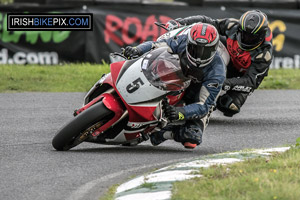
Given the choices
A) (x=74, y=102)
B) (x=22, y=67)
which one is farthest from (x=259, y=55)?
(x=22, y=67)

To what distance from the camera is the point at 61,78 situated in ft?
46.7

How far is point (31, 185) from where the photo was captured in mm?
5969

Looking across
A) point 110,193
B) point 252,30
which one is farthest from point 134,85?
point 252,30

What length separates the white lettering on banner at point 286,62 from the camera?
15648 mm

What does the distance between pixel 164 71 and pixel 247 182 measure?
2.06 m

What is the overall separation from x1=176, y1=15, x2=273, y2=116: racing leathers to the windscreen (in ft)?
7.89

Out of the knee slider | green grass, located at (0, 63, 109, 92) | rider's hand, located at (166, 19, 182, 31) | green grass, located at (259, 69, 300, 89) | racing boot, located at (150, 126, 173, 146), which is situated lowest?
green grass, located at (0, 63, 109, 92)

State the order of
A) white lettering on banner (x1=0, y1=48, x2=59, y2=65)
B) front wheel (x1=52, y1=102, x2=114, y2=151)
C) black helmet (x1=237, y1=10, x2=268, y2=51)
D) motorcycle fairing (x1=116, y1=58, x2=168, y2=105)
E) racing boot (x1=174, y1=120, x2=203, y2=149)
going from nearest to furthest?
front wheel (x1=52, y1=102, x2=114, y2=151)
motorcycle fairing (x1=116, y1=58, x2=168, y2=105)
racing boot (x1=174, y1=120, x2=203, y2=149)
black helmet (x1=237, y1=10, x2=268, y2=51)
white lettering on banner (x1=0, y1=48, x2=59, y2=65)

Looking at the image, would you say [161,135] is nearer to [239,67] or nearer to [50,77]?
[239,67]

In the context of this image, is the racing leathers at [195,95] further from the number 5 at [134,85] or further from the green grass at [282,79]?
the green grass at [282,79]

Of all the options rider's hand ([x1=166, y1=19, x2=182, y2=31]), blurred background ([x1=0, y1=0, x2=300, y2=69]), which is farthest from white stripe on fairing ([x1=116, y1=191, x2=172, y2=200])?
blurred background ([x1=0, y1=0, x2=300, y2=69])

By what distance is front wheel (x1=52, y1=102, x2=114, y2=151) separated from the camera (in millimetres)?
6859

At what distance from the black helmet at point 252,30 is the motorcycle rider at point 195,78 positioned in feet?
4.80

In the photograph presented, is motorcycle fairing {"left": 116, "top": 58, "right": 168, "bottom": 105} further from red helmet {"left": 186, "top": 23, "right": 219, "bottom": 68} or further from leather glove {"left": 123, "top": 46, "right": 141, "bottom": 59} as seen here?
leather glove {"left": 123, "top": 46, "right": 141, "bottom": 59}
